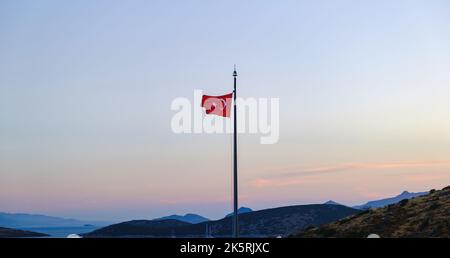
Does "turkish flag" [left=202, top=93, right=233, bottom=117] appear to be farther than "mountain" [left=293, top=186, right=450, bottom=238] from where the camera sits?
No

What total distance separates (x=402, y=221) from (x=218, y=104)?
33172mm

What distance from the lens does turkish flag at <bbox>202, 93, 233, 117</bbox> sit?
28656 mm

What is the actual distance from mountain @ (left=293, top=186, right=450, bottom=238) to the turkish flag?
2590cm

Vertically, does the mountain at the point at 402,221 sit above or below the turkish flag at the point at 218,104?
below

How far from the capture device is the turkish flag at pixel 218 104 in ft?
94.0

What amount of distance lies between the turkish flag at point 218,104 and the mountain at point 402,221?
85.0ft

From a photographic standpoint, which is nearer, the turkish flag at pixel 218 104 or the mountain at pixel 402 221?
the turkish flag at pixel 218 104

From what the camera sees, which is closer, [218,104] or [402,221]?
[218,104]

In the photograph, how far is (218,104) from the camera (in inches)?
1133
